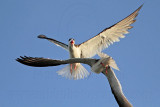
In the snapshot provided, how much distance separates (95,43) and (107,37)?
885 millimetres

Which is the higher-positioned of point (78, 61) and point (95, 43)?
point (95, 43)

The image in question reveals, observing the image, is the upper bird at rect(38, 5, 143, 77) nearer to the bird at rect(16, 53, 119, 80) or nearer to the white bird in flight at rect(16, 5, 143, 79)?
the white bird in flight at rect(16, 5, 143, 79)

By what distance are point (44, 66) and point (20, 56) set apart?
742 mm

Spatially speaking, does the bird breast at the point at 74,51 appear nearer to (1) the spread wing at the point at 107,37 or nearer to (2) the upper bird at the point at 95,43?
(2) the upper bird at the point at 95,43

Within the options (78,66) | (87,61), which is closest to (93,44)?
(78,66)

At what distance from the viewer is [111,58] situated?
856cm

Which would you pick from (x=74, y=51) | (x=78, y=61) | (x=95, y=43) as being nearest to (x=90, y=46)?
(x=95, y=43)

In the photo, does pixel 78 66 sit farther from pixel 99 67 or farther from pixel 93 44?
pixel 99 67

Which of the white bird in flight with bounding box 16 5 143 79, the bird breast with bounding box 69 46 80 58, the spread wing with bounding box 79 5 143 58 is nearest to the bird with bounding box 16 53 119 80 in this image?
the spread wing with bounding box 79 5 143 58

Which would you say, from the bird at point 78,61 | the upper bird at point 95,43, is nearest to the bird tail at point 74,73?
the upper bird at point 95,43

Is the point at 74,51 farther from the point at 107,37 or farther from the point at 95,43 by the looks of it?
the point at 107,37

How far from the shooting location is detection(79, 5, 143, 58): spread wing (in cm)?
1065

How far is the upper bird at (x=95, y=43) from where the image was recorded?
11.2 m

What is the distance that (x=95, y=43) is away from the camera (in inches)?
505
